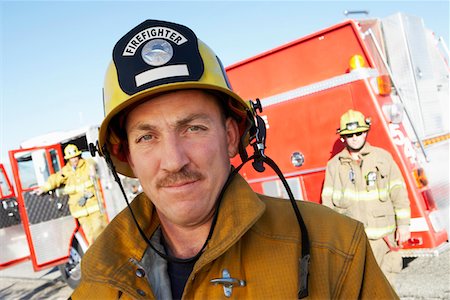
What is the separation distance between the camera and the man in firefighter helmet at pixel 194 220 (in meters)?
1.42

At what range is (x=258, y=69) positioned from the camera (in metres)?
5.55

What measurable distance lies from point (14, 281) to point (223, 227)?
328 inches

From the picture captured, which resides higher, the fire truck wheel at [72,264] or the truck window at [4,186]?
the truck window at [4,186]

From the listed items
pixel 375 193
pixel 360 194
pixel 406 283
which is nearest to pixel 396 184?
pixel 375 193

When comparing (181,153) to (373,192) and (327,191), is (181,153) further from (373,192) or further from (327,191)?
(327,191)

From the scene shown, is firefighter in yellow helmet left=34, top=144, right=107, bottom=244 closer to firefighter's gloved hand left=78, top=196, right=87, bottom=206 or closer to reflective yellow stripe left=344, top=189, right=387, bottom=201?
firefighter's gloved hand left=78, top=196, right=87, bottom=206

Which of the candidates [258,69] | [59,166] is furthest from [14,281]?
[258,69]

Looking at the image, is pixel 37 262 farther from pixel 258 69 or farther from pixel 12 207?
pixel 258 69

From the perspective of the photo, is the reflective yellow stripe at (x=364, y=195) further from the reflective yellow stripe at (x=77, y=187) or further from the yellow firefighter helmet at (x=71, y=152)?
the yellow firefighter helmet at (x=71, y=152)

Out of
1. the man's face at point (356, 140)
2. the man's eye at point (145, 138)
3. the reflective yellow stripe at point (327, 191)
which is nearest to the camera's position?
the man's eye at point (145, 138)

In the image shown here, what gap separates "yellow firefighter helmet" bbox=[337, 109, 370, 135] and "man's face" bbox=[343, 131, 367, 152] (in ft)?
0.17

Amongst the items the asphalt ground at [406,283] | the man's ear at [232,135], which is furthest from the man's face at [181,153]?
the asphalt ground at [406,283]

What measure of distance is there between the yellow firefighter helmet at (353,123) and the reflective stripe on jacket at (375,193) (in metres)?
0.18

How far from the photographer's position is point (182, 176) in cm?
154
